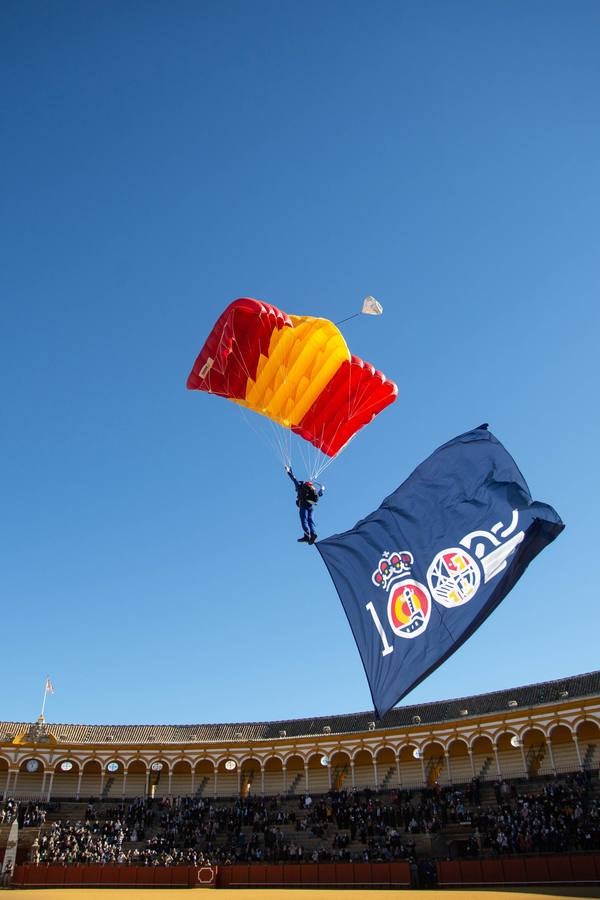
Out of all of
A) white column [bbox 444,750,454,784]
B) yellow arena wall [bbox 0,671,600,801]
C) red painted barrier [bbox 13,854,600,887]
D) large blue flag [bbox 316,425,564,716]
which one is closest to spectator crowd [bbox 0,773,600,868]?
red painted barrier [bbox 13,854,600,887]

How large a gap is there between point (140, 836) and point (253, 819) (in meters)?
6.31

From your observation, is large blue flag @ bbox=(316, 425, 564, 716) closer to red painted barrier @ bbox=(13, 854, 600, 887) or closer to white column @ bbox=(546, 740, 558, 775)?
red painted barrier @ bbox=(13, 854, 600, 887)

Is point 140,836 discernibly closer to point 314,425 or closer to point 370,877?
point 370,877

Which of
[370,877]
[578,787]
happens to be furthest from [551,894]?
[578,787]

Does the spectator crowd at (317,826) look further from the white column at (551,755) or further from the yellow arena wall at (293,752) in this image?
the white column at (551,755)

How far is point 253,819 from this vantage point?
40.9 m

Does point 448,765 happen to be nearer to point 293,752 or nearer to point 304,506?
point 293,752

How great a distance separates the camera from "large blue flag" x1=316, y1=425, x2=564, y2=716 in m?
9.44

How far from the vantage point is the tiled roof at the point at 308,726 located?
1657 inches

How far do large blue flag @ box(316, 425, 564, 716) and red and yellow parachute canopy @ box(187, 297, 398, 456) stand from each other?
10267mm

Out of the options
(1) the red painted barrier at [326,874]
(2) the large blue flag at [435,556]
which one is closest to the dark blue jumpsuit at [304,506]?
(2) the large blue flag at [435,556]

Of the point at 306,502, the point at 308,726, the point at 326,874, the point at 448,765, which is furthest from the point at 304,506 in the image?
the point at 308,726

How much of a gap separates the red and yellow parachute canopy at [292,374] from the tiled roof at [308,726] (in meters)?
25.6

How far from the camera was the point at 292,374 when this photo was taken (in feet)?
71.6
